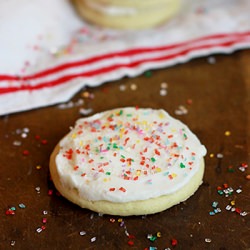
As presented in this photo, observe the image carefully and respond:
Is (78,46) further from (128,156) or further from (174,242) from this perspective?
(174,242)

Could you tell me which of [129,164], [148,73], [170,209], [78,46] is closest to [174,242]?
[170,209]

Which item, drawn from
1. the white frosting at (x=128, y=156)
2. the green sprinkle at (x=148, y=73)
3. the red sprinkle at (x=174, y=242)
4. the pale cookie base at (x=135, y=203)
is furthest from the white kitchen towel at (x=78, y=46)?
the red sprinkle at (x=174, y=242)

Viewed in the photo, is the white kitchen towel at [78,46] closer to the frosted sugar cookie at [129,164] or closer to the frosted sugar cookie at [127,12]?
the frosted sugar cookie at [127,12]

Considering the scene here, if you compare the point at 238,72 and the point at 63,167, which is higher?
the point at 63,167

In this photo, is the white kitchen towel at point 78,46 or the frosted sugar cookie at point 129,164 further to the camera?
the white kitchen towel at point 78,46

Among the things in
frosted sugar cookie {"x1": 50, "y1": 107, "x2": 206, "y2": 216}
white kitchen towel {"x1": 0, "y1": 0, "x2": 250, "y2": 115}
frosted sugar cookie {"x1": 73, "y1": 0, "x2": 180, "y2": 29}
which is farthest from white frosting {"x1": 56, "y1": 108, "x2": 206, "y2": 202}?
frosted sugar cookie {"x1": 73, "y1": 0, "x2": 180, "y2": 29}

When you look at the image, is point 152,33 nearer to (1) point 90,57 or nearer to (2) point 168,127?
(1) point 90,57

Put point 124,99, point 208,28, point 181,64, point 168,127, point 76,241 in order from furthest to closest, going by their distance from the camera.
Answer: point 208,28, point 181,64, point 124,99, point 168,127, point 76,241

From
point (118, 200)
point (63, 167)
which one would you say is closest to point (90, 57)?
point (63, 167)

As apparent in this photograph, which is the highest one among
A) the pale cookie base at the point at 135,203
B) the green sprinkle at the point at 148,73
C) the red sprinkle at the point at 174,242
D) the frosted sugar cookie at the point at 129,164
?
the frosted sugar cookie at the point at 129,164
